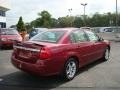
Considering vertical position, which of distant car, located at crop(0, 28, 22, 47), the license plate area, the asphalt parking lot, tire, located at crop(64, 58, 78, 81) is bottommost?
the asphalt parking lot

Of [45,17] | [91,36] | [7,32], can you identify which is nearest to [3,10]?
[45,17]

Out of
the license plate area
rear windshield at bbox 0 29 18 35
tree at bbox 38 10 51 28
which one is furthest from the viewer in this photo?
tree at bbox 38 10 51 28

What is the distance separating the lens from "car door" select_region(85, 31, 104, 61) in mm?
9602

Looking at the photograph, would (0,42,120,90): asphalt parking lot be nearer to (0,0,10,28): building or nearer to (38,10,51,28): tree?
(0,0,10,28): building

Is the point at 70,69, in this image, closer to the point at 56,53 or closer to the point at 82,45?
the point at 56,53

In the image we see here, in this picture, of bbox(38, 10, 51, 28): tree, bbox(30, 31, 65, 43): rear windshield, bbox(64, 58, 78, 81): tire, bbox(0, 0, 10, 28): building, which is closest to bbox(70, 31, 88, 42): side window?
bbox(30, 31, 65, 43): rear windshield

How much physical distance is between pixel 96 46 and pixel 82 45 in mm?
1295

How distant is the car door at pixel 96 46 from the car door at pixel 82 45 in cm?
28

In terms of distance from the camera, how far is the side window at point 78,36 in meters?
8.39

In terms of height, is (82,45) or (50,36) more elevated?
(50,36)

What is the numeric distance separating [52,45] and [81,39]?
5.56 ft

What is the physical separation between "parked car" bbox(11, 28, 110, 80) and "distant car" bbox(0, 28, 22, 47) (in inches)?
306

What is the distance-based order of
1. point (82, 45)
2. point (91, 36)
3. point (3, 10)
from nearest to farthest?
point (82, 45) → point (91, 36) → point (3, 10)

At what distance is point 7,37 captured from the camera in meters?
16.4
